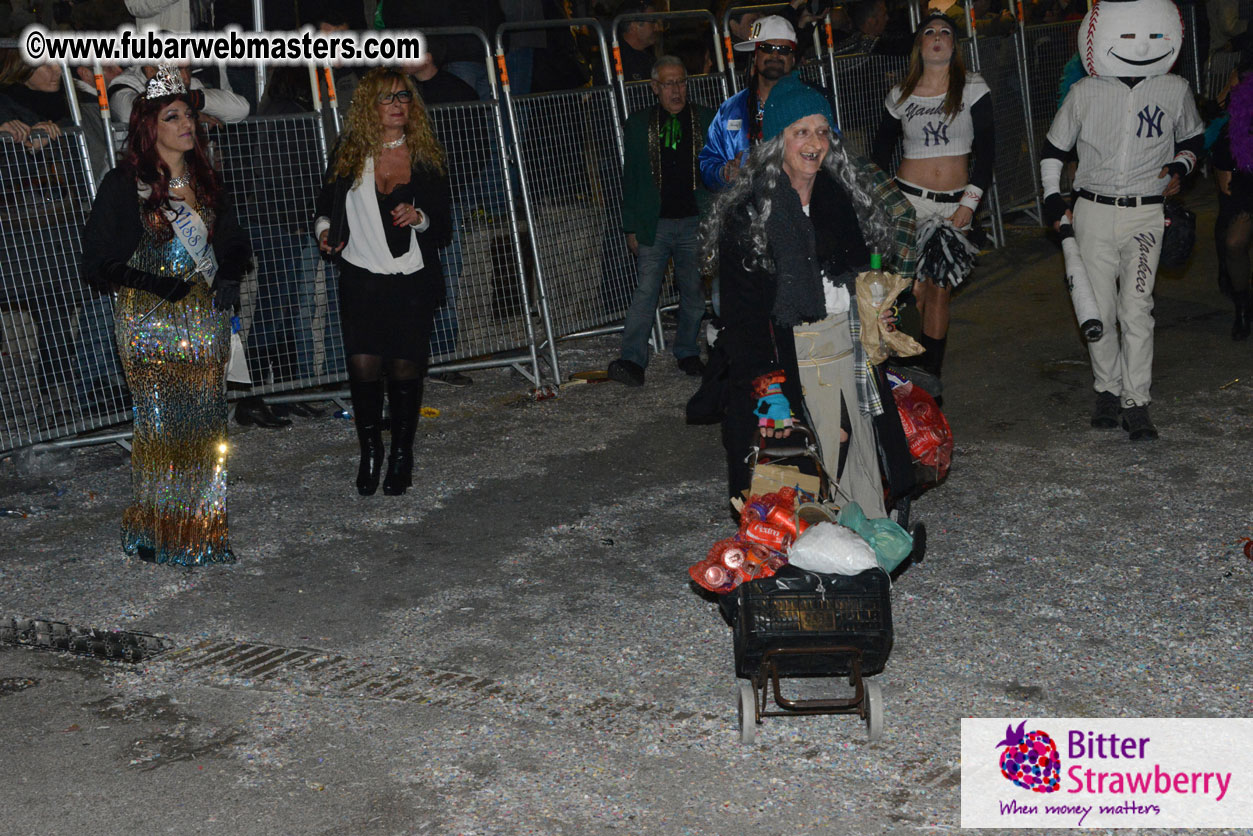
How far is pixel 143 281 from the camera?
20.7ft

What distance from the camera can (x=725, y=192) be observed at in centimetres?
550

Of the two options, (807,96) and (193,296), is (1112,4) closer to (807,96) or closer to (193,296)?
(807,96)

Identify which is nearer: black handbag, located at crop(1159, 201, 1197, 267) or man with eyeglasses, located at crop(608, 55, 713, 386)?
black handbag, located at crop(1159, 201, 1197, 267)

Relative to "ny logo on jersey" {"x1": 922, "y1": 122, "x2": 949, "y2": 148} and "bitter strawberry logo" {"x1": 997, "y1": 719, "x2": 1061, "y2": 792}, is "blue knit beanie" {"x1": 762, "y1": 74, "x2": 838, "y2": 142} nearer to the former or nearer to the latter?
"bitter strawberry logo" {"x1": 997, "y1": 719, "x2": 1061, "y2": 792}

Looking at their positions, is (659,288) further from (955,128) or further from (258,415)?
(258,415)

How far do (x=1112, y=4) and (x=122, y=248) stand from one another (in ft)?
17.9

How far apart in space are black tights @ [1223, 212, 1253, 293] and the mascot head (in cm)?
245

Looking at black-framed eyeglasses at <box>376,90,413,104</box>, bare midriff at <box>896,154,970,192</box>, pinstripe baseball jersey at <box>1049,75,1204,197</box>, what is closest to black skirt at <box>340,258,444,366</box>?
black-framed eyeglasses at <box>376,90,413,104</box>

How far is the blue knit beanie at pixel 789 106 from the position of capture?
5379mm

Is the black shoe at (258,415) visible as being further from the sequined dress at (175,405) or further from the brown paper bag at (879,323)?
the brown paper bag at (879,323)

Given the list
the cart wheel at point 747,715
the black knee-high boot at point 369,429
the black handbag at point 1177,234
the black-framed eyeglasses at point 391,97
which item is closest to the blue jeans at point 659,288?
the black knee-high boot at point 369,429

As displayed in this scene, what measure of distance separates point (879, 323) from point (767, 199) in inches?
27.7

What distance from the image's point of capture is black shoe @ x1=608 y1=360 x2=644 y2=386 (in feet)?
32.2

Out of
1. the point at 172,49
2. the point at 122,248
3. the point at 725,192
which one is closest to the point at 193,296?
the point at 122,248
